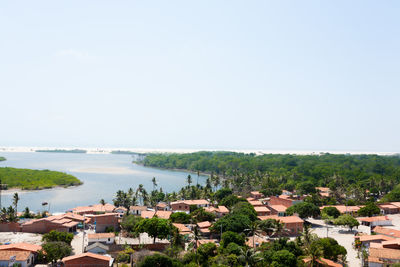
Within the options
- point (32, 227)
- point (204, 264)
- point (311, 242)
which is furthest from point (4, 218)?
point (311, 242)

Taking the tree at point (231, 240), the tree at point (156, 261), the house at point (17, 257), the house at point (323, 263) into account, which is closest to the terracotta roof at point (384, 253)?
the house at point (323, 263)

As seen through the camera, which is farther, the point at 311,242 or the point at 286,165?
the point at 286,165

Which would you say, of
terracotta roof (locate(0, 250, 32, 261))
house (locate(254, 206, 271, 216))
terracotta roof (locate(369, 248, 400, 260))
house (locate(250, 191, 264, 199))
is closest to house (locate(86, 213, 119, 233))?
terracotta roof (locate(0, 250, 32, 261))

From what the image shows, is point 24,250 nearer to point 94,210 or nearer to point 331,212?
point 94,210

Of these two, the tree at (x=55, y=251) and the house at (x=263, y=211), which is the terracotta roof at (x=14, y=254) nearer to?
the tree at (x=55, y=251)

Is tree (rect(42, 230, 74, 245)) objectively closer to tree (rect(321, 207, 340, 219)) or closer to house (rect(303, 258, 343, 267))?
house (rect(303, 258, 343, 267))

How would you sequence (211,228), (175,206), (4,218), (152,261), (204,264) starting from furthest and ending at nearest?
1. (175,206)
2. (4,218)
3. (211,228)
4. (204,264)
5. (152,261)

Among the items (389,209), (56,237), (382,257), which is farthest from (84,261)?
(389,209)

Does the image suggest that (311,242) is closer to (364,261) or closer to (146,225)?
(364,261)
